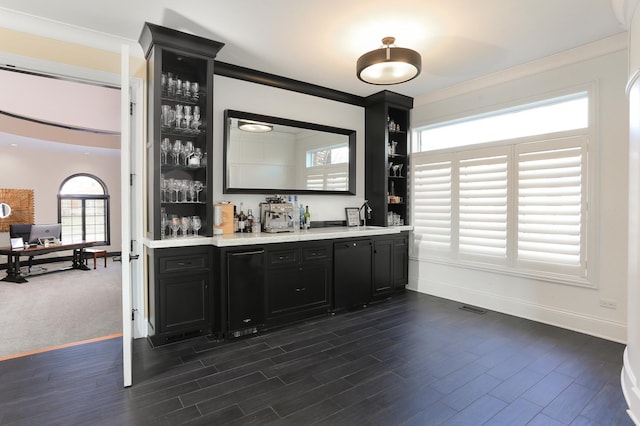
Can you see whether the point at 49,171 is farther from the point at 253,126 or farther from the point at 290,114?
the point at 290,114

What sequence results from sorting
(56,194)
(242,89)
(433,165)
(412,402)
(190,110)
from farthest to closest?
(56,194), (433,165), (242,89), (190,110), (412,402)

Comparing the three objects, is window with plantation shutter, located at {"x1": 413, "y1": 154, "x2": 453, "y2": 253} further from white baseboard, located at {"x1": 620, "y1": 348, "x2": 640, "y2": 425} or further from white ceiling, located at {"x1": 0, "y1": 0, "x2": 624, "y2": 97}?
white baseboard, located at {"x1": 620, "y1": 348, "x2": 640, "y2": 425}

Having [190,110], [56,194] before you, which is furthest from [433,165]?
[56,194]

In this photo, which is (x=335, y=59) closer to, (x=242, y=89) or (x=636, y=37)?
(x=242, y=89)

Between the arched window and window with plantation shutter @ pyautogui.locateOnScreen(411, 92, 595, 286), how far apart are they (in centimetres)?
913

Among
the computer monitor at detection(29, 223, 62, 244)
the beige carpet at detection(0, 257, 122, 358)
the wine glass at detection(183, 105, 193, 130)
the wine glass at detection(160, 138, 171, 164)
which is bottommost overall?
the beige carpet at detection(0, 257, 122, 358)

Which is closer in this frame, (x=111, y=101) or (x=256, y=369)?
(x=256, y=369)

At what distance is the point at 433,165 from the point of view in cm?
501

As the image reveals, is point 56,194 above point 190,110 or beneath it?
beneath

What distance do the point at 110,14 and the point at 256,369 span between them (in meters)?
3.25

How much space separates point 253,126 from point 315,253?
1.74m

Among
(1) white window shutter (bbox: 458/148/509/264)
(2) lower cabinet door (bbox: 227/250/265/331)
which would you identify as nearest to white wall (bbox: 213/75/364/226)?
(2) lower cabinet door (bbox: 227/250/265/331)

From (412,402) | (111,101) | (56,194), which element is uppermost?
(111,101)

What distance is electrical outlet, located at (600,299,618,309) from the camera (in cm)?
339
